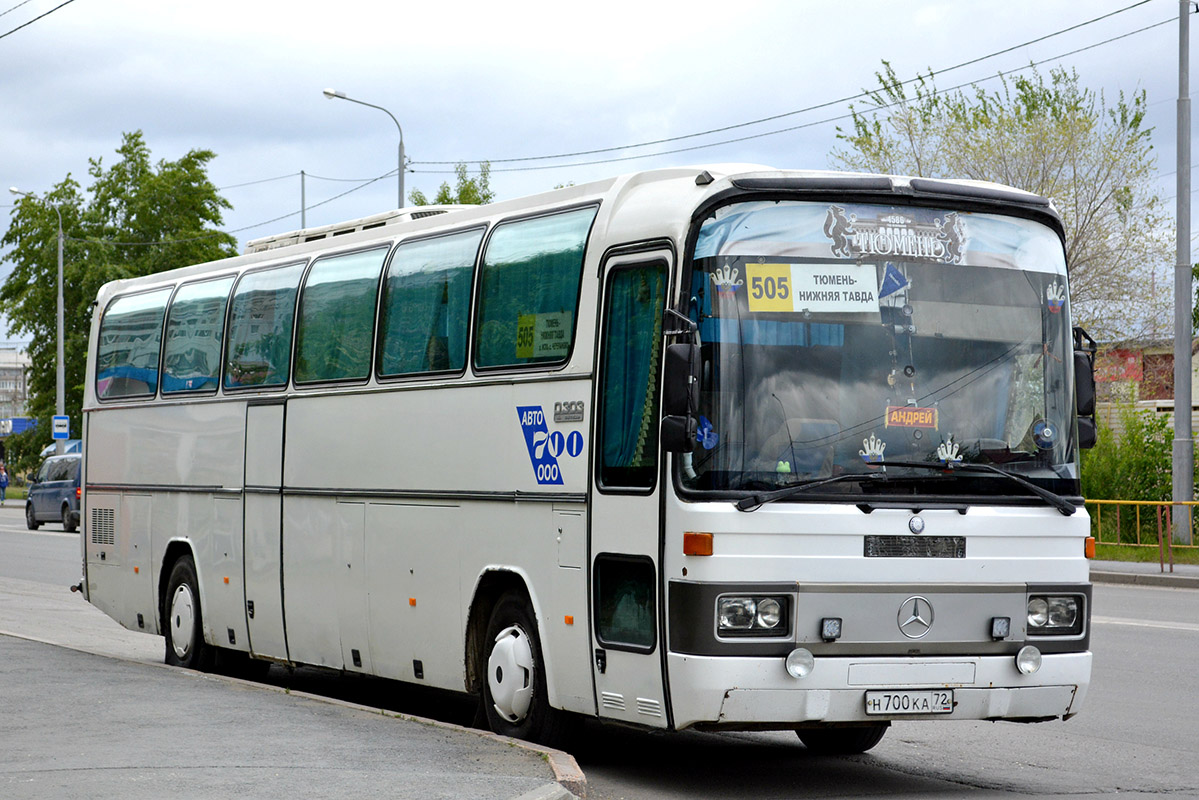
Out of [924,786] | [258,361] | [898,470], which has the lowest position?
[924,786]

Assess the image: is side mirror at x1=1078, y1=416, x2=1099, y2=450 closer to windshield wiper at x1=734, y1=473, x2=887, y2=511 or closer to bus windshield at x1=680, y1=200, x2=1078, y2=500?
bus windshield at x1=680, y1=200, x2=1078, y2=500

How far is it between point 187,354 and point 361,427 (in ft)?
11.7

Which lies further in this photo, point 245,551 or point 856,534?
point 245,551

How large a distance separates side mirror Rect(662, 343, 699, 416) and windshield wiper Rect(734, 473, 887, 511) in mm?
499

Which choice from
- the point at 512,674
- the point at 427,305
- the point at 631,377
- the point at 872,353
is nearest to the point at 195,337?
the point at 427,305

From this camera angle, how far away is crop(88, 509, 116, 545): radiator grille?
612 inches

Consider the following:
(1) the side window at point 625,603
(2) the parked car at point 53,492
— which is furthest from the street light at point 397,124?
(1) the side window at point 625,603

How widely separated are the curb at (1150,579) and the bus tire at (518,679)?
15.4 m

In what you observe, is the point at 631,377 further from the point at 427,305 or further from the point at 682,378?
the point at 427,305

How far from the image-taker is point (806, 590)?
26.2ft

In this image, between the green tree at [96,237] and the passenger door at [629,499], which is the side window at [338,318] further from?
the green tree at [96,237]

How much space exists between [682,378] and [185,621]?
771cm

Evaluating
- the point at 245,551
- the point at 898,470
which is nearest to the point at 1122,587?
the point at 245,551

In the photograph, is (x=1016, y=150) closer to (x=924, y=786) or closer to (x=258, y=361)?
(x=258, y=361)
